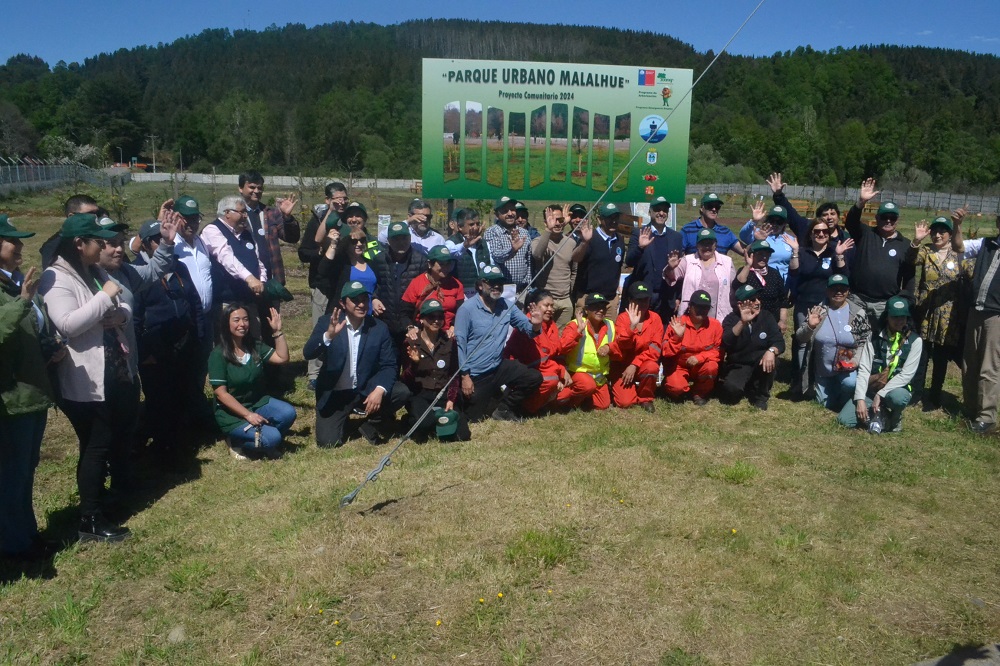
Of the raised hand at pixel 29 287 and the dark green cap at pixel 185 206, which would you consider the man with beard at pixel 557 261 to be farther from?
the raised hand at pixel 29 287

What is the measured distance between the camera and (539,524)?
5.05 meters

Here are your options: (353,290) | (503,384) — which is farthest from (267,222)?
(503,384)

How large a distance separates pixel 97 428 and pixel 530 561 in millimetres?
2797

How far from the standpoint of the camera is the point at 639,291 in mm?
7699

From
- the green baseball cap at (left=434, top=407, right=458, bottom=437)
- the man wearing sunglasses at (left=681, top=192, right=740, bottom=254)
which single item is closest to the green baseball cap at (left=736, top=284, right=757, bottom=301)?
the man wearing sunglasses at (left=681, top=192, right=740, bottom=254)

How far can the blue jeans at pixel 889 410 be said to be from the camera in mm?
7039

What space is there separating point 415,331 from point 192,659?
3.49 metres

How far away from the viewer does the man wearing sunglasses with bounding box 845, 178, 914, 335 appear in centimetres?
786

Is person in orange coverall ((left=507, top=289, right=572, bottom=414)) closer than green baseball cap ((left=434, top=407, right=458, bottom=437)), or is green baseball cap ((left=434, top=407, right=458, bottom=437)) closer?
green baseball cap ((left=434, top=407, right=458, bottom=437))

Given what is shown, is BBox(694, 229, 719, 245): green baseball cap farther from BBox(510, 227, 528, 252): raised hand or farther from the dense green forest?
the dense green forest

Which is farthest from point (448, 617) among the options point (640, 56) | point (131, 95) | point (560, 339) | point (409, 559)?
point (640, 56)

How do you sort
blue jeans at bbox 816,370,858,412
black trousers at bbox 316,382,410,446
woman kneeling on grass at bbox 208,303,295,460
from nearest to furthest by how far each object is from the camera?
woman kneeling on grass at bbox 208,303,295,460 → black trousers at bbox 316,382,410,446 → blue jeans at bbox 816,370,858,412

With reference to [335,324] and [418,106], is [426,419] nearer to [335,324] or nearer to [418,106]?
[335,324]

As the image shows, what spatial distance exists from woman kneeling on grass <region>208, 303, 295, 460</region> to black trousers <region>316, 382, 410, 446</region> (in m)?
0.29
